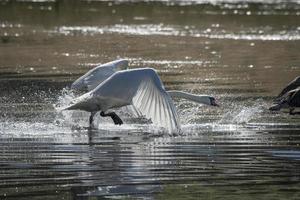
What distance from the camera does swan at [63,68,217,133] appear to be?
537 inches

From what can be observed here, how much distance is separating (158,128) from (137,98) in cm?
67

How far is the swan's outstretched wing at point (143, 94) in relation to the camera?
13.6 meters

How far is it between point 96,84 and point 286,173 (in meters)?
5.43

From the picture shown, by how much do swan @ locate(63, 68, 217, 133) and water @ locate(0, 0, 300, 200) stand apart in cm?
28

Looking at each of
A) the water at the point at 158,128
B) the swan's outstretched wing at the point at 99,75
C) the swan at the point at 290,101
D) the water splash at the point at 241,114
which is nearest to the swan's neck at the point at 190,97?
the water at the point at 158,128

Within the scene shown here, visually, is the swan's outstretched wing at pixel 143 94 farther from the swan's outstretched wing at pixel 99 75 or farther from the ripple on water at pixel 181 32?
the ripple on water at pixel 181 32

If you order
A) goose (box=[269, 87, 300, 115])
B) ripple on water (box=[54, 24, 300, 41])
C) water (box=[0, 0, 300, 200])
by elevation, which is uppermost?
ripple on water (box=[54, 24, 300, 41])

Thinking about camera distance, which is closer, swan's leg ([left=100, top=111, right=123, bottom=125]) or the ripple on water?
swan's leg ([left=100, top=111, right=123, bottom=125])

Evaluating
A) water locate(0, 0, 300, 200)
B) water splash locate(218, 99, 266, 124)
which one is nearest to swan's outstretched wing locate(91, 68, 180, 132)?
water locate(0, 0, 300, 200)

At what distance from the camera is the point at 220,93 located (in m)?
18.2

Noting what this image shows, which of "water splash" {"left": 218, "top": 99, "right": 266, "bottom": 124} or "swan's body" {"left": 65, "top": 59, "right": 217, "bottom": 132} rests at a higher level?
"swan's body" {"left": 65, "top": 59, "right": 217, "bottom": 132}

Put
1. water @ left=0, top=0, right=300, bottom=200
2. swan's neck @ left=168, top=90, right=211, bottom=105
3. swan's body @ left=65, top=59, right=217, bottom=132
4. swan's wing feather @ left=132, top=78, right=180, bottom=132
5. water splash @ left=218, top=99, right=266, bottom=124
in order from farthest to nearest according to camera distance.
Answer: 1. water splash @ left=218, top=99, right=266, bottom=124
2. swan's neck @ left=168, top=90, right=211, bottom=105
3. swan's body @ left=65, top=59, right=217, bottom=132
4. swan's wing feather @ left=132, top=78, right=180, bottom=132
5. water @ left=0, top=0, right=300, bottom=200

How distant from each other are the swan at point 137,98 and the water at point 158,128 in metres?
0.28

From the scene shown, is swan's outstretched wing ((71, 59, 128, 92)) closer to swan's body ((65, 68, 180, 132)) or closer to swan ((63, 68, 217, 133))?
swan ((63, 68, 217, 133))
